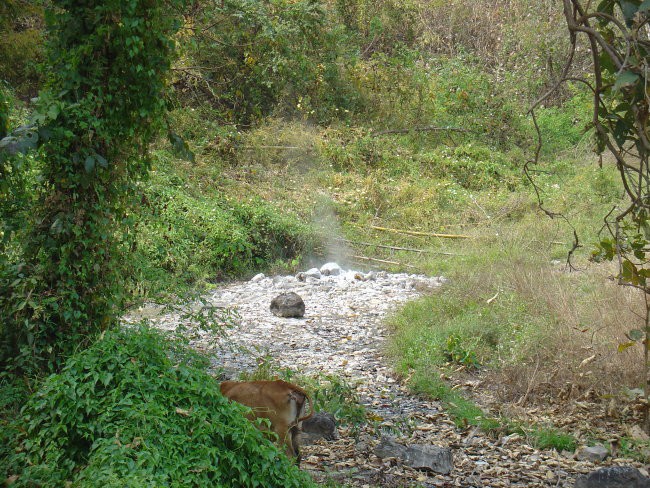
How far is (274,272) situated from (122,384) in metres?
6.63

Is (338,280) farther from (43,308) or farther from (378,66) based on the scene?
(378,66)

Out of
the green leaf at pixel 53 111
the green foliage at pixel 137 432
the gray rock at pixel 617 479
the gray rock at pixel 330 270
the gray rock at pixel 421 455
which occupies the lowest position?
the gray rock at pixel 330 270

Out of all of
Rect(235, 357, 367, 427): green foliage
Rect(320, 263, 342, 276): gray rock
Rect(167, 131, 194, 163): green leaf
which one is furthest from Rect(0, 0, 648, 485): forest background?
Rect(235, 357, 367, 427): green foliage

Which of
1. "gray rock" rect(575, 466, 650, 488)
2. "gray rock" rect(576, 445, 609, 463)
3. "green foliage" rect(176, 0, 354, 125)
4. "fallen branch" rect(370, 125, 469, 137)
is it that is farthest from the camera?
"fallen branch" rect(370, 125, 469, 137)

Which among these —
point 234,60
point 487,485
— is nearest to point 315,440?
point 487,485

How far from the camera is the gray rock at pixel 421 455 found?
4461 mm

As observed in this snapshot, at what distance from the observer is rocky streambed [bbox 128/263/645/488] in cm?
448

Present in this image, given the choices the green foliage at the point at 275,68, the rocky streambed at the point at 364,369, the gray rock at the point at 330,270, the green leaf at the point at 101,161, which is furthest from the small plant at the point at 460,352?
the green foliage at the point at 275,68

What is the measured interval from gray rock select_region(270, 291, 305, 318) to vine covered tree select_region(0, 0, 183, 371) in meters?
3.67

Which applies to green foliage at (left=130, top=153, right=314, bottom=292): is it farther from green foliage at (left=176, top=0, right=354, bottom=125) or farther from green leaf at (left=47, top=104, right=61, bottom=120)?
green leaf at (left=47, top=104, right=61, bottom=120)

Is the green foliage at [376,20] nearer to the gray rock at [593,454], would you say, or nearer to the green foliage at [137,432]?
the gray rock at [593,454]

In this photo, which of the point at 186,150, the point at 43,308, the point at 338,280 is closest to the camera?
the point at 43,308

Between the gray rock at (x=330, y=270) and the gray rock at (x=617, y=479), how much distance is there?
6154 mm

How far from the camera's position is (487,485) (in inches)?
172
